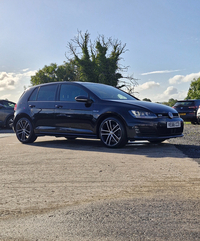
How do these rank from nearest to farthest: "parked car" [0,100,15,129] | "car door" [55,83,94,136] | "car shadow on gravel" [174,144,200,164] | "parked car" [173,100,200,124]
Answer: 1. "car shadow on gravel" [174,144,200,164]
2. "car door" [55,83,94,136]
3. "parked car" [0,100,15,129]
4. "parked car" [173,100,200,124]

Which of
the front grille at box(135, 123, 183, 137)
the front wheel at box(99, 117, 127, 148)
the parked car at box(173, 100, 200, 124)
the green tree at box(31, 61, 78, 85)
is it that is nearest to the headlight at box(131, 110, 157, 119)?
the front grille at box(135, 123, 183, 137)

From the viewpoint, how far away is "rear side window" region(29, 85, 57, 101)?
30.1ft

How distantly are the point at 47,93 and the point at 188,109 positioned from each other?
12620mm

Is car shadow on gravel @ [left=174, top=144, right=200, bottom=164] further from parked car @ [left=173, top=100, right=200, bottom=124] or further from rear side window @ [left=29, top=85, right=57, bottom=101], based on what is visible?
parked car @ [left=173, top=100, right=200, bottom=124]

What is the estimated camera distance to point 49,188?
4.28m

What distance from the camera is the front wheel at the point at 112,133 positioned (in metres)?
7.66

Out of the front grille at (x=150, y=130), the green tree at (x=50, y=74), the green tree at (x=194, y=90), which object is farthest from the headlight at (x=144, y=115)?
the green tree at (x=194, y=90)

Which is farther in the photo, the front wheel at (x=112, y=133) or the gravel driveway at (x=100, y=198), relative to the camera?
the front wheel at (x=112, y=133)

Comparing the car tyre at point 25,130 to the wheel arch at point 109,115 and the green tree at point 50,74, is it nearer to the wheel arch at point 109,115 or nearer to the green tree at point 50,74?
the wheel arch at point 109,115

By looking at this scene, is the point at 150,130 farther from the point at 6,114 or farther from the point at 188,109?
the point at 188,109

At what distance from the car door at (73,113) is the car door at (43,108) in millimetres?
218

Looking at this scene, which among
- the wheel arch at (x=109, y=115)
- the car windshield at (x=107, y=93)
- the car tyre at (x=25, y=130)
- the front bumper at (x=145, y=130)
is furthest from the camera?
the car tyre at (x=25, y=130)

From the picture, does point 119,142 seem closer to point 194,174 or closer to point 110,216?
point 194,174

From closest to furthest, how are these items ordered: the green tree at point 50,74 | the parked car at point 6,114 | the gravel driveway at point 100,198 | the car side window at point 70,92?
the gravel driveway at point 100,198, the car side window at point 70,92, the parked car at point 6,114, the green tree at point 50,74
